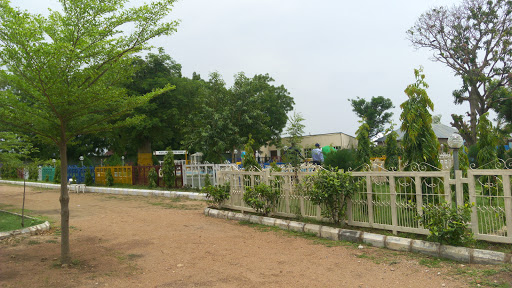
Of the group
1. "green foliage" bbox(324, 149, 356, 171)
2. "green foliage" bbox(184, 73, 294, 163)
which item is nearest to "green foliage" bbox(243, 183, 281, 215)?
"green foliage" bbox(324, 149, 356, 171)

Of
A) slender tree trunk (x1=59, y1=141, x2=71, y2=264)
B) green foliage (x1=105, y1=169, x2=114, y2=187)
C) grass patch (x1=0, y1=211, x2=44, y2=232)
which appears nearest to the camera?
slender tree trunk (x1=59, y1=141, x2=71, y2=264)

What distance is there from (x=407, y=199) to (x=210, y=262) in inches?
152

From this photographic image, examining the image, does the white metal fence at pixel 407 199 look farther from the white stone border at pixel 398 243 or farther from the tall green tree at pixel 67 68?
the tall green tree at pixel 67 68

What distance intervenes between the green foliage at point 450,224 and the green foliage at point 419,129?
1617 mm

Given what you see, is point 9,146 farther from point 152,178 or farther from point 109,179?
point 109,179

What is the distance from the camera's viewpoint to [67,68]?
16.8 feet

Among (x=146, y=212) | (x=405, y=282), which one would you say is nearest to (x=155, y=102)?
(x=146, y=212)

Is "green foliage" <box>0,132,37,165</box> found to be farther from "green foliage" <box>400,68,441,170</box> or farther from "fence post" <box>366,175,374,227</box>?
"green foliage" <box>400,68,441,170</box>

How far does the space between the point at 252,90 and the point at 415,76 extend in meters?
16.2

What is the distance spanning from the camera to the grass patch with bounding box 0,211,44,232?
7803 mm

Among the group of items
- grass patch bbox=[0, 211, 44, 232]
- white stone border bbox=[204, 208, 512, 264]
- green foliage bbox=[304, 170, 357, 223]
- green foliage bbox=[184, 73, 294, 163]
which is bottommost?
white stone border bbox=[204, 208, 512, 264]

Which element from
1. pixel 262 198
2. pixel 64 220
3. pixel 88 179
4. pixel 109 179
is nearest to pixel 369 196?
pixel 262 198

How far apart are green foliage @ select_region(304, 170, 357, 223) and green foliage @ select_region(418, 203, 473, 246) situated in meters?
1.58

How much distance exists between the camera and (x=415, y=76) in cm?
720
